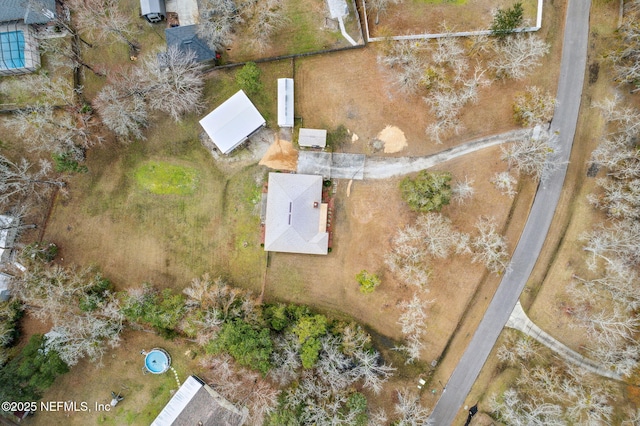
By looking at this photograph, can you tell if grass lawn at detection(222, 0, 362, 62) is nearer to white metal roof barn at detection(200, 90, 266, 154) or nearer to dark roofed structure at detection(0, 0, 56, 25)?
white metal roof barn at detection(200, 90, 266, 154)

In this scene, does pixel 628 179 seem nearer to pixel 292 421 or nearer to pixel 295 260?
pixel 295 260

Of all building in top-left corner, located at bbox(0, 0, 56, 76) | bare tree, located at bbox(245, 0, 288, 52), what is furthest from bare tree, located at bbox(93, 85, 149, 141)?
bare tree, located at bbox(245, 0, 288, 52)

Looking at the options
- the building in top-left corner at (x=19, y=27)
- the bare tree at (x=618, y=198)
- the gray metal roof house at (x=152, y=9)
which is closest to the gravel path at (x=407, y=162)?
the bare tree at (x=618, y=198)

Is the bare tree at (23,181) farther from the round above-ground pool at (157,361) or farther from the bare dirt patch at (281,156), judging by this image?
the bare dirt patch at (281,156)

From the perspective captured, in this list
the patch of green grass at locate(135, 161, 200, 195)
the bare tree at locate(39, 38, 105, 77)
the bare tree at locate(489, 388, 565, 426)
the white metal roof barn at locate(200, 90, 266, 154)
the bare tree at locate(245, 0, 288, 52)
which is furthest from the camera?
the patch of green grass at locate(135, 161, 200, 195)

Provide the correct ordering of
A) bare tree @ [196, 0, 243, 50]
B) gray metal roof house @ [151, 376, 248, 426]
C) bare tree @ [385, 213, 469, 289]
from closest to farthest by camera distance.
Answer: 1. gray metal roof house @ [151, 376, 248, 426]
2. bare tree @ [385, 213, 469, 289]
3. bare tree @ [196, 0, 243, 50]

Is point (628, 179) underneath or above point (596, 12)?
underneath

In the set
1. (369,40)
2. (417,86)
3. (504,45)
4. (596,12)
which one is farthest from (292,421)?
(596,12)
